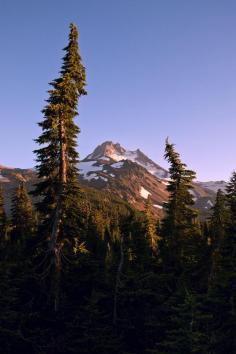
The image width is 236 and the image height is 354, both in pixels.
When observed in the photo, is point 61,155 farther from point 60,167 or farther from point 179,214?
point 179,214

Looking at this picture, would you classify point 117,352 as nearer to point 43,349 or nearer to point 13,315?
point 43,349

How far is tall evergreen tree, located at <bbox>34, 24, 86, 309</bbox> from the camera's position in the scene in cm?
2686

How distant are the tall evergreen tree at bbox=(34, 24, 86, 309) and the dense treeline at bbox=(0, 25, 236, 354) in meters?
0.07

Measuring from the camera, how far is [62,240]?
26.8 meters

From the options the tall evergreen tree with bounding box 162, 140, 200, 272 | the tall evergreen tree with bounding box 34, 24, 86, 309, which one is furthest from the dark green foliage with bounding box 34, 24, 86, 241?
the tall evergreen tree with bounding box 162, 140, 200, 272

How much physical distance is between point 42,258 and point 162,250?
26.9ft

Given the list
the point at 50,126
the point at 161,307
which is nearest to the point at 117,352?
the point at 161,307

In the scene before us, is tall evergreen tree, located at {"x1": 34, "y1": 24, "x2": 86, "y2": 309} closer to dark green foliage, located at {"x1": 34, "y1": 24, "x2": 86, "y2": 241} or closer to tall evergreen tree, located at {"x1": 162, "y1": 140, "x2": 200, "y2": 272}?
dark green foliage, located at {"x1": 34, "y1": 24, "x2": 86, "y2": 241}

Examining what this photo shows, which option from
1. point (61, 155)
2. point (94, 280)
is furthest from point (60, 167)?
point (94, 280)

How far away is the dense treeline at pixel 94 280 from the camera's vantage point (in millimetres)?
22672

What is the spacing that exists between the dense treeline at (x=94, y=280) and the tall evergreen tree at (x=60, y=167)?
0.22 ft

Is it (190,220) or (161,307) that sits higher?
(190,220)

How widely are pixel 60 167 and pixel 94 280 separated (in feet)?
26.2

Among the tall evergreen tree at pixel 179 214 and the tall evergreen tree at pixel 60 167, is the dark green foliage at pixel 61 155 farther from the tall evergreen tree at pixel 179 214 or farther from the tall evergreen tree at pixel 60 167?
the tall evergreen tree at pixel 179 214
